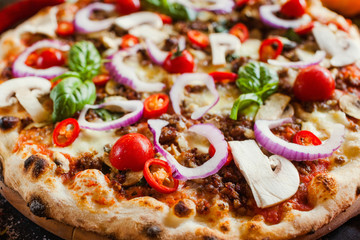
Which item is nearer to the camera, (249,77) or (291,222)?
(291,222)

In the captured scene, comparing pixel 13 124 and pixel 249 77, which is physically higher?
pixel 249 77

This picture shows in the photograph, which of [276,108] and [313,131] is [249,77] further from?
[313,131]

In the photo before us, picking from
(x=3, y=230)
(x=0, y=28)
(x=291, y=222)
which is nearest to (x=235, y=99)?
(x=291, y=222)

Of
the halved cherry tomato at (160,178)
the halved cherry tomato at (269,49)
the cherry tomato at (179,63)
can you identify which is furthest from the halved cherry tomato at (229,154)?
the halved cherry tomato at (269,49)

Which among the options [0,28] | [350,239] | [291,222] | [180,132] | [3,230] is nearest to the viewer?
[291,222]

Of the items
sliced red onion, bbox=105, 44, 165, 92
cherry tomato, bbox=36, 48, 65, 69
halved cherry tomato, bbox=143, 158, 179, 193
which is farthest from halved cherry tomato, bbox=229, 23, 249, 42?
halved cherry tomato, bbox=143, 158, 179, 193

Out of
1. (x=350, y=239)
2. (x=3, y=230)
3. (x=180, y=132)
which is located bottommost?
(x=3, y=230)

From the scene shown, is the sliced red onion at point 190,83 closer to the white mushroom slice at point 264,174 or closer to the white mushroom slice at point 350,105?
the white mushroom slice at point 264,174
